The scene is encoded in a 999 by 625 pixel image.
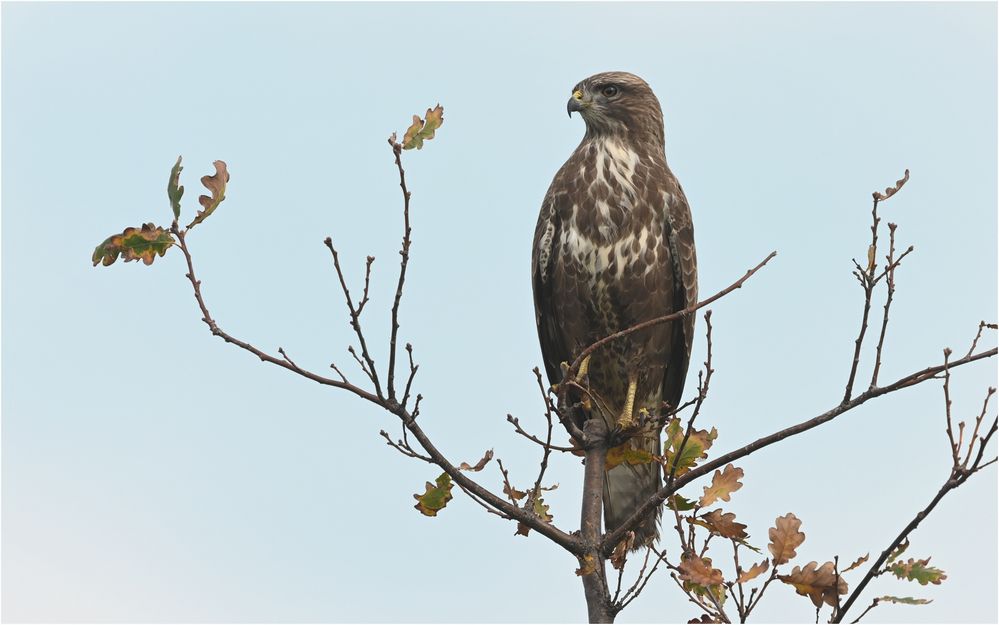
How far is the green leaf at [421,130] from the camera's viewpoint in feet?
13.3

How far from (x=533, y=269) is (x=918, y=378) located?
2.70 meters

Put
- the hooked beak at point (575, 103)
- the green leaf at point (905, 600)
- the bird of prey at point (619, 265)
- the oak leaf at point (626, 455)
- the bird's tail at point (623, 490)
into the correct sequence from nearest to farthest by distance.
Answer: the green leaf at point (905, 600), the oak leaf at point (626, 455), the bird of prey at point (619, 265), the bird's tail at point (623, 490), the hooked beak at point (575, 103)

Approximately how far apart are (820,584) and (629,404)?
6.99ft

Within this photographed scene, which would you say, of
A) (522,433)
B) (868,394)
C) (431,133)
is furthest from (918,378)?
(431,133)

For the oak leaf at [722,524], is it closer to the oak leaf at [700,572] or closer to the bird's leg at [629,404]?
the oak leaf at [700,572]

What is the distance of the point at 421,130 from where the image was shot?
407 centimetres

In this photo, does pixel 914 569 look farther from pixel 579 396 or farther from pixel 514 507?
pixel 579 396

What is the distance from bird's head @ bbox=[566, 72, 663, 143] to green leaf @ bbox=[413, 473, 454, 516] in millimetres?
2885

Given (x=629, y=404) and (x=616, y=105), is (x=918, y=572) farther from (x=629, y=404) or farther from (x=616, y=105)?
(x=616, y=105)

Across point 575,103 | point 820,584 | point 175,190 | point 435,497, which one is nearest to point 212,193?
point 175,190

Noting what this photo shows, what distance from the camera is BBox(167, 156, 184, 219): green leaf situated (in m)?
3.82

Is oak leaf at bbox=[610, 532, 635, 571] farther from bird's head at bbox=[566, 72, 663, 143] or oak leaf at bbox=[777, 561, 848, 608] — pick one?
bird's head at bbox=[566, 72, 663, 143]

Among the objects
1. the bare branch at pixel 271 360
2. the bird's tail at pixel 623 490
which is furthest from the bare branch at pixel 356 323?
the bird's tail at pixel 623 490

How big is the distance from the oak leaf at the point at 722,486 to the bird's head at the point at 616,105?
272cm
